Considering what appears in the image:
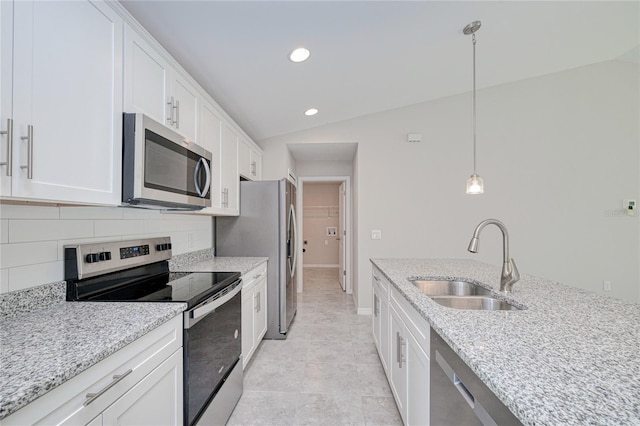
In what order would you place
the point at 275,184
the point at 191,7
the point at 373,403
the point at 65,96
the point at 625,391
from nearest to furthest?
the point at 625,391
the point at 65,96
the point at 191,7
the point at 373,403
the point at 275,184

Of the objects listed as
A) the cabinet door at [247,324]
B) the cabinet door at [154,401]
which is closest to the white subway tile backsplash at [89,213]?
the cabinet door at [154,401]

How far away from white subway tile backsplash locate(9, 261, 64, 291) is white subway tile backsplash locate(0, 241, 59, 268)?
21 millimetres

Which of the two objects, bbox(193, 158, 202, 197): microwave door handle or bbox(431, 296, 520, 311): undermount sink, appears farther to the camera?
bbox(193, 158, 202, 197): microwave door handle

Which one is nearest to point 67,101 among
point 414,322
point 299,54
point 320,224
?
point 299,54

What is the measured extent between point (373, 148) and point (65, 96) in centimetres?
328

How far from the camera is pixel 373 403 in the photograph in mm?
1908

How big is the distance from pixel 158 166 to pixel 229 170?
1.18 m

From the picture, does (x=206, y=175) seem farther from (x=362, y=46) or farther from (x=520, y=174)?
(x=520, y=174)

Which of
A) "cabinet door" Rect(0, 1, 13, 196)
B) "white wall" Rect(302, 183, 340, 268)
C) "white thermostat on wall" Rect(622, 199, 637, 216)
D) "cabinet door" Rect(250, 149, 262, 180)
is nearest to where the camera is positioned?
"cabinet door" Rect(0, 1, 13, 196)

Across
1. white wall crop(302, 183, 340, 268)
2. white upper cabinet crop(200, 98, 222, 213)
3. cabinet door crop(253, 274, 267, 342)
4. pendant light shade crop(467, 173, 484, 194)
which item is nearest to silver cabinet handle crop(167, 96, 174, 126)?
white upper cabinet crop(200, 98, 222, 213)

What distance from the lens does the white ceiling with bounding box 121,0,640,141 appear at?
1695mm

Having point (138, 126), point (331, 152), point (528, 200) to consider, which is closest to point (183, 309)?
point (138, 126)

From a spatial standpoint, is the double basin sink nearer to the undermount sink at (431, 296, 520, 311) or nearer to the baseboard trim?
the undermount sink at (431, 296, 520, 311)

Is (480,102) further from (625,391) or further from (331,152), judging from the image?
(625,391)
